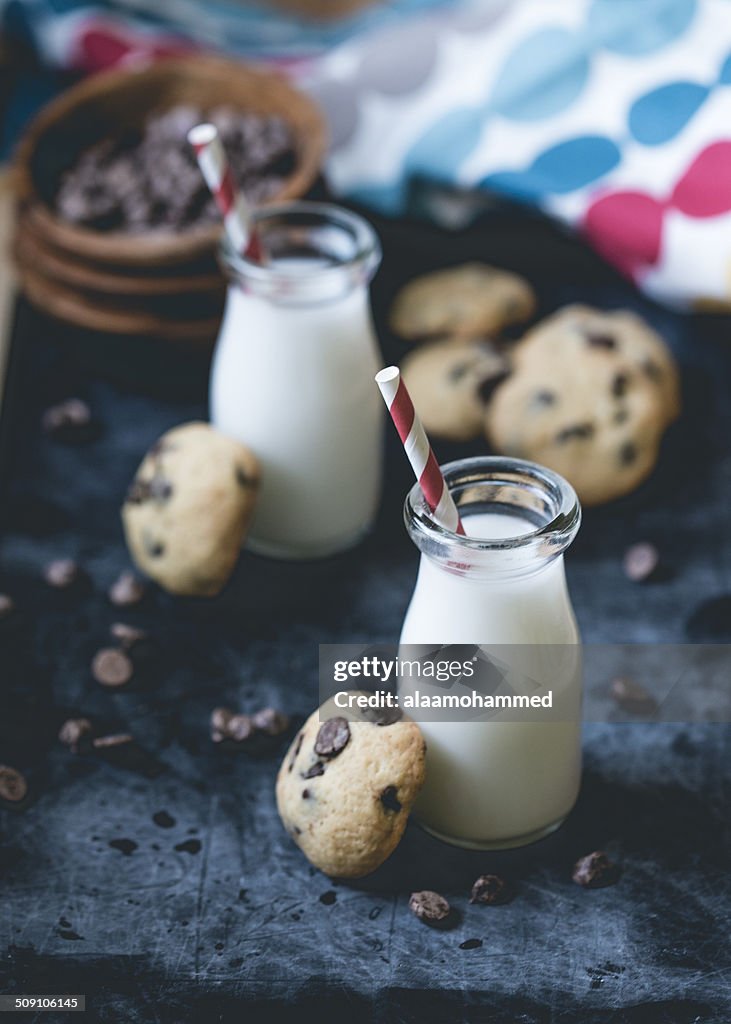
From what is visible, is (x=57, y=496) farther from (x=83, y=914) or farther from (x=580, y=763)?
(x=580, y=763)

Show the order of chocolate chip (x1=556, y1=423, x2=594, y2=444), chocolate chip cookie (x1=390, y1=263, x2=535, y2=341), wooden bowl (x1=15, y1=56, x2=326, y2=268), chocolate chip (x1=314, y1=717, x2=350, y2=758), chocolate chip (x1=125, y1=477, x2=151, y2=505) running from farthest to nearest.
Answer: chocolate chip cookie (x1=390, y1=263, x2=535, y2=341) < wooden bowl (x1=15, y1=56, x2=326, y2=268) < chocolate chip (x1=556, y1=423, x2=594, y2=444) < chocolate chip (x1=125, y1=477, x2=151, y2=505) < chocolate chip (x1=314, y1=717, x2=350, y2=758)

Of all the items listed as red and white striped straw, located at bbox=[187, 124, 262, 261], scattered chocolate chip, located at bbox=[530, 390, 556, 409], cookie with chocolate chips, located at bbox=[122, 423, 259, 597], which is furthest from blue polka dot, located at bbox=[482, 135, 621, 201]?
cookie with chocolate chips, located at bbox=[122, 423, 259, 597]

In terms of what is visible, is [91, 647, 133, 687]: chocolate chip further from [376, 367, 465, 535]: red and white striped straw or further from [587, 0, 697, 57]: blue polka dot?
[587, 0, 697, 57]: blue polka dot

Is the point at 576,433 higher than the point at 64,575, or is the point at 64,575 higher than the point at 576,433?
the point at 576,433

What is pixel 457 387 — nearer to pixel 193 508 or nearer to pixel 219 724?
pixel 193 508

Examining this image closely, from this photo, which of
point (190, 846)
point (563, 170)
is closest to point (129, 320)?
point (563, 170)

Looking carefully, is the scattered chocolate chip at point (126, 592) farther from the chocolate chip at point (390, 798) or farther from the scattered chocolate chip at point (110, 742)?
the chocolate chip at point (390, 798)

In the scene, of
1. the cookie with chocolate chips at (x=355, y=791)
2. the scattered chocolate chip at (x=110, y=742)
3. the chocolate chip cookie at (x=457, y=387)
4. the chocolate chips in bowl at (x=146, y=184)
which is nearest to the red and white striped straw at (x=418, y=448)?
the cookie with chocolate chips at (x=355, y=791)
